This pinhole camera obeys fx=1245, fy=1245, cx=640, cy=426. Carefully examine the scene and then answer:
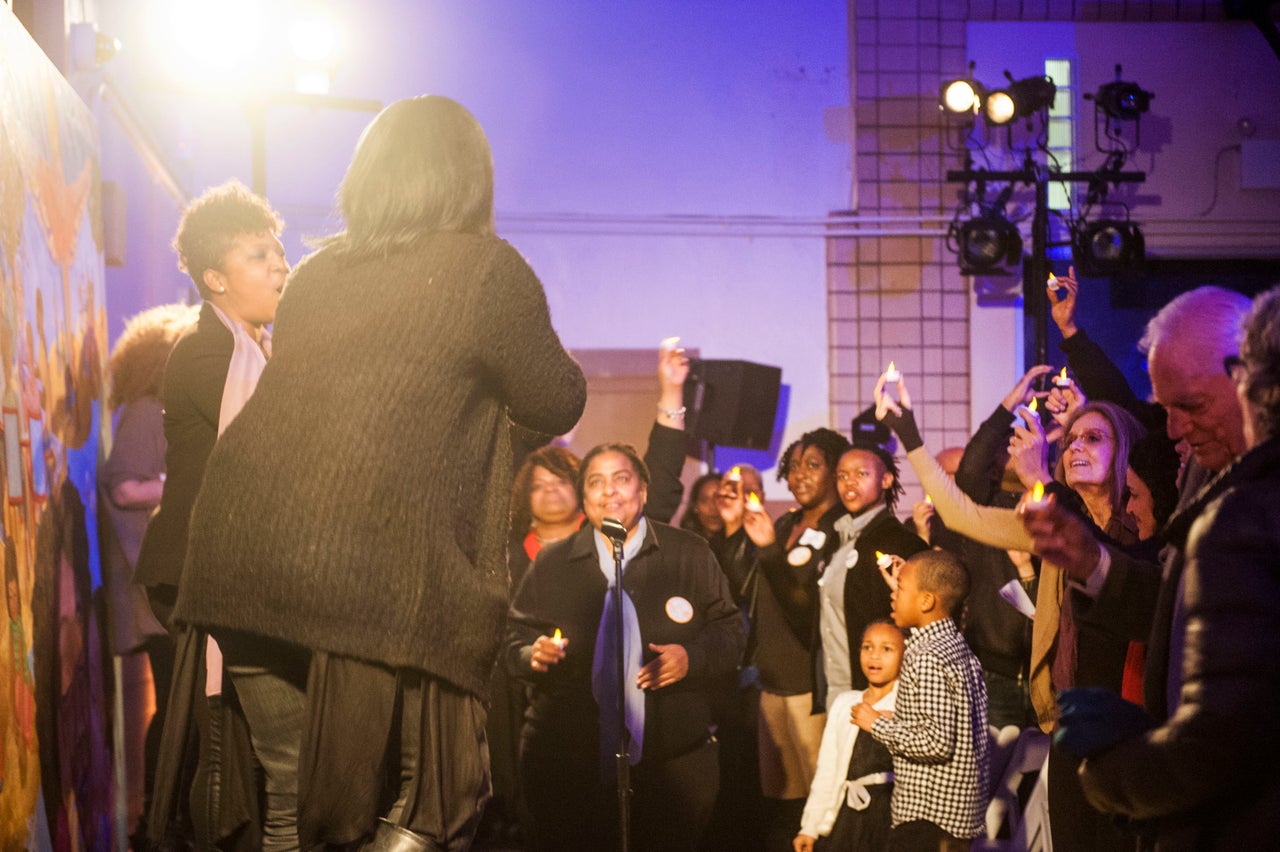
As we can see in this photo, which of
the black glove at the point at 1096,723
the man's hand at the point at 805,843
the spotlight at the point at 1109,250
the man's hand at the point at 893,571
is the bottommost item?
the man's hand at the point at 805,843

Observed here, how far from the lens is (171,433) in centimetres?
283

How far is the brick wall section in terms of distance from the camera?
947 cm

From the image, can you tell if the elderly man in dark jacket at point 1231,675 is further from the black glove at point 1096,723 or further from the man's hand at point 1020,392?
the man's hand at point 1020,392

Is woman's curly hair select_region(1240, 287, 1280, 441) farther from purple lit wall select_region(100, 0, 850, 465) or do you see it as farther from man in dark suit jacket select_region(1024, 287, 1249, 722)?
purple lit wall select_region(100, 0, 850, 465)

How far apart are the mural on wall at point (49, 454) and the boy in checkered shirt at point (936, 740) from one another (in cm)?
243

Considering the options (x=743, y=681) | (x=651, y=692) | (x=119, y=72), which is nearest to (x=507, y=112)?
(x=119, y=72)

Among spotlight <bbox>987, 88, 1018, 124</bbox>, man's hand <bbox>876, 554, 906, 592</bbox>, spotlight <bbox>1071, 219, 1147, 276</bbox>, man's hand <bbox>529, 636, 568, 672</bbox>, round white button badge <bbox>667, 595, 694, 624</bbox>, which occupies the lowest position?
man's hand <bbox>529, 636, 568, 672</bbox>

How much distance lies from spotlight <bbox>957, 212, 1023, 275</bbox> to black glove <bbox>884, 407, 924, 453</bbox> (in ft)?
17.1

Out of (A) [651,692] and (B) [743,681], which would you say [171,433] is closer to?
(A) [651,692]

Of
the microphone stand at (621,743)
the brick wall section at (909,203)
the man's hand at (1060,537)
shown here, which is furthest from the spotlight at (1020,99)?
the man's hand at (1060,537)

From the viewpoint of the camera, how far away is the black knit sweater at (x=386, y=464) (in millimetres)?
1799

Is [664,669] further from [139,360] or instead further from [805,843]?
[139,360]

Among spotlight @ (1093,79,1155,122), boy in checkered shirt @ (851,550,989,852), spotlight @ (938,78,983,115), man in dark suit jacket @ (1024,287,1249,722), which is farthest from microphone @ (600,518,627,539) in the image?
spotlight @ (1093,79,1155,122)

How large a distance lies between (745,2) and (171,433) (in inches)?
299
